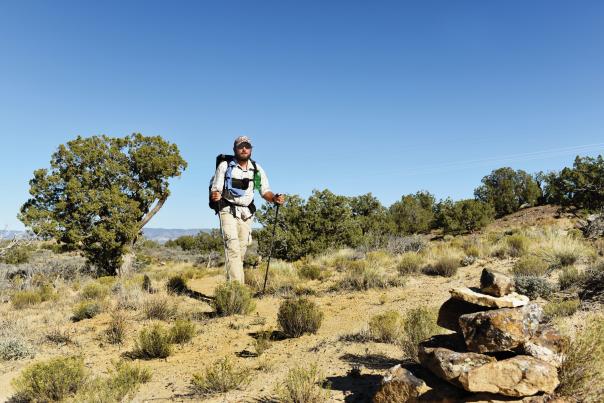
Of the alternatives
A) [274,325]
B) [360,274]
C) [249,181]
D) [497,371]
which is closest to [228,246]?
[249,181]

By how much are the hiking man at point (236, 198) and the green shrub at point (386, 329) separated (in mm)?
Answer: 3226

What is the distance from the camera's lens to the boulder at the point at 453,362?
10.2ft

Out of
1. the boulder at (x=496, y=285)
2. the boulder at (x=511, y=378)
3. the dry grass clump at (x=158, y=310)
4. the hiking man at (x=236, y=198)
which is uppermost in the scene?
the hiking man at (x=236, y=198)

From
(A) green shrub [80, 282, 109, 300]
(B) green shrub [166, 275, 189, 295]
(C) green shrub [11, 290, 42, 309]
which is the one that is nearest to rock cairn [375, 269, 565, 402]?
(B) green shrub [166, 275, 189, 295]

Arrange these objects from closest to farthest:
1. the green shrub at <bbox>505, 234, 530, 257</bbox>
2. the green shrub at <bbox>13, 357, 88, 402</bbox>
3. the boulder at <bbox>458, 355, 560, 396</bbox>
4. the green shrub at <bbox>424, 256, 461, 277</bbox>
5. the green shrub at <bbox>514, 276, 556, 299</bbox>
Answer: the boulder at <bbox>458, 355, 560, 396</bbox>
the green shrub at <bbox>13, 357, 88, 402</bbox>
the green shrub at <bbox>514, 276, 556, 299</bbox>
the green shrub at <bbox>424, 256, 461, 277</bbox>
the green shrub at <bbox>505, 234, 530, 257</bbox>

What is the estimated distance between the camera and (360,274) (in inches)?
398

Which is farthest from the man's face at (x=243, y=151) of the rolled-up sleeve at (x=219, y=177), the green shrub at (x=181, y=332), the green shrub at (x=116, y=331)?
the green shrub at (x=116, y=331)

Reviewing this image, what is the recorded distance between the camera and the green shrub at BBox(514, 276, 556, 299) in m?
6.89

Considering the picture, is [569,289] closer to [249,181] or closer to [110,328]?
[249,181]

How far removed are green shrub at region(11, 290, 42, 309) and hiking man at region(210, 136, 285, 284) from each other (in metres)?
5.64

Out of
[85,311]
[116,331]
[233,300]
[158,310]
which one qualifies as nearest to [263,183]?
[233,300]

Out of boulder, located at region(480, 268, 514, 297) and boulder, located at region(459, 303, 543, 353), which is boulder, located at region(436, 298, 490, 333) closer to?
boulder, located at region(480, 268, 514, 297)

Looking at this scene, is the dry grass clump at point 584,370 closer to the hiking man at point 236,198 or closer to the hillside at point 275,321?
the hillside at point 275,321

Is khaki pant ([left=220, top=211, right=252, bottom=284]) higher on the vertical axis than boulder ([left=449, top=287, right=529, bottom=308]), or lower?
higher
